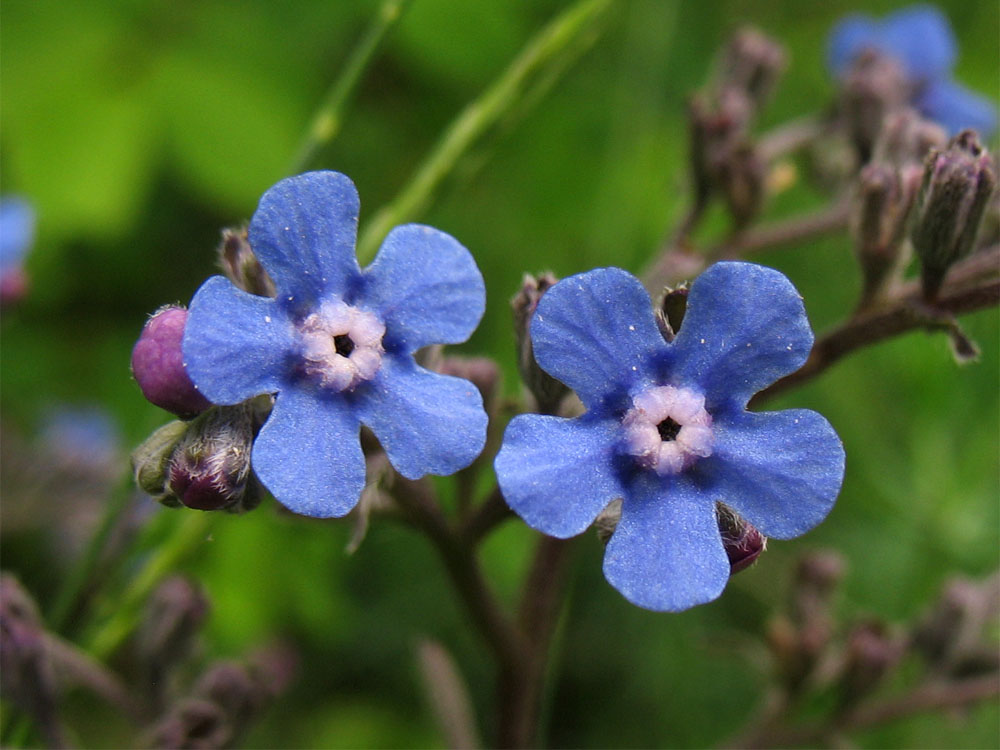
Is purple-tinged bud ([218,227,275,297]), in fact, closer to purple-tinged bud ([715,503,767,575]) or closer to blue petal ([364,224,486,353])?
blue petal ([364,224,486,353])

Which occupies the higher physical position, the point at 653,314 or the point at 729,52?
the point at 729,52

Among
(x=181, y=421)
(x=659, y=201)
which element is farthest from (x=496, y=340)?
(x=181, y=421)

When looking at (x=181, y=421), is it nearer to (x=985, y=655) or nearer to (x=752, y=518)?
(x=752, y=518)

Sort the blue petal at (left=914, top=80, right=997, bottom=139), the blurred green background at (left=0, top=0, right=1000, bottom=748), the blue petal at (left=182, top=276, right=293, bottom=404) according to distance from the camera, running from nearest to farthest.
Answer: the blue petal at (left=182, top=276, right=293, bottom=404) < the blue petal at (left=914, top=80, right=997, bottom=139) < the blurred green background at (left=0, top=0, right=1000, bottom=748)

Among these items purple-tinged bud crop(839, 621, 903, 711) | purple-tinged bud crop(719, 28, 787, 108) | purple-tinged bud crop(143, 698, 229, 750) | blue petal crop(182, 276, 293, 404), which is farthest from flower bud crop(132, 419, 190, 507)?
purple-tinged bud crop(719, 28, 787, 108)

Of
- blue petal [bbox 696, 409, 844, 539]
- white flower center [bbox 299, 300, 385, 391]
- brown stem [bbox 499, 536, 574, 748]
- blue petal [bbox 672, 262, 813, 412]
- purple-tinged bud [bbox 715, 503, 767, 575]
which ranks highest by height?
blue petal [bbox 672, 262, 813, 412]

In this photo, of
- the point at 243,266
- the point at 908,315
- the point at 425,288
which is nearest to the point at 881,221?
the point at 908,315

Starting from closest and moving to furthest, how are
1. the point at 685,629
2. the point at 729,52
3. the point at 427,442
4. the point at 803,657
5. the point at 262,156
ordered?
1. the point at 427,442
2. the point at 803,657
3. the point at 729,52
4. the point at 262,156
5. the point at 685,629
